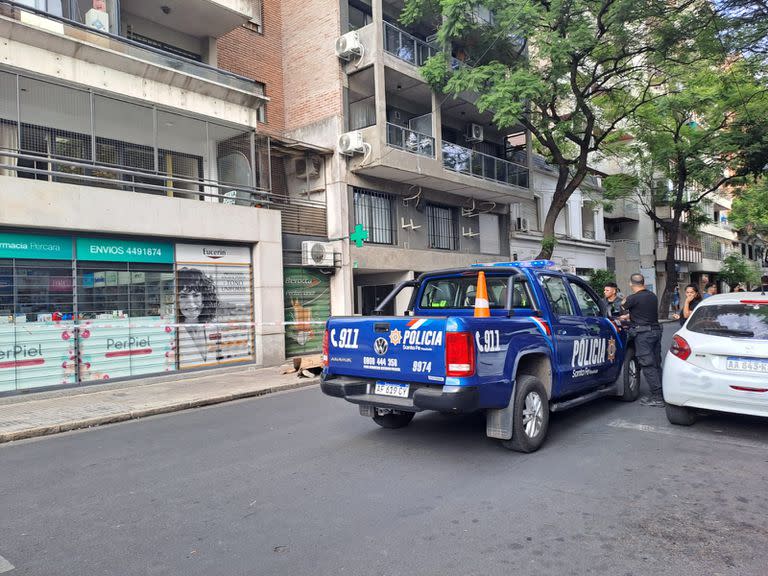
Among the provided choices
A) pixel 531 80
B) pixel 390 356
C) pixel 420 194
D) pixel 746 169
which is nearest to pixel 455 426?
pixel 390 356

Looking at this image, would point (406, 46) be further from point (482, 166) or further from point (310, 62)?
point (482, 166)

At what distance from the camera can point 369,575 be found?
3.12m

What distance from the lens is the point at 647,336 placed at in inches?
296

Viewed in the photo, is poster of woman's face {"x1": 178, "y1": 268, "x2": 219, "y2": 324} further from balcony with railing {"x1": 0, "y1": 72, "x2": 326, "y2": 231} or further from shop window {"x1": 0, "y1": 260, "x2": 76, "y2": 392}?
shop window {"x1": 0, "y1": 260, "x2": 76, "y2": 392}

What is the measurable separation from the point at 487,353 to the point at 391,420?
198cm

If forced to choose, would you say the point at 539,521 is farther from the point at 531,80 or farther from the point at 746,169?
the point at 746,169

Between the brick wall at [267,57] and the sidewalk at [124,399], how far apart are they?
8963 millimetres

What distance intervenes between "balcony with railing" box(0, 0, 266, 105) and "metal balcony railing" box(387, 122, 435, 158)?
14.6ft

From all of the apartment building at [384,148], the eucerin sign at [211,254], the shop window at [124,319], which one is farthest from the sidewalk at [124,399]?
the apartment building at [384,148]

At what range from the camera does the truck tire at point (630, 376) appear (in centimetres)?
775

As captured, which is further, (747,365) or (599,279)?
(599,279)

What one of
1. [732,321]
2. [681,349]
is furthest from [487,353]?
[732,321]

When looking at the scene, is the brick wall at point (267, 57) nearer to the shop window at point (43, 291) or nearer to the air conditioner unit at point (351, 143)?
the air conditioner unit at point (351, 143)

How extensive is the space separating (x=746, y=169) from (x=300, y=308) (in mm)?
14640
